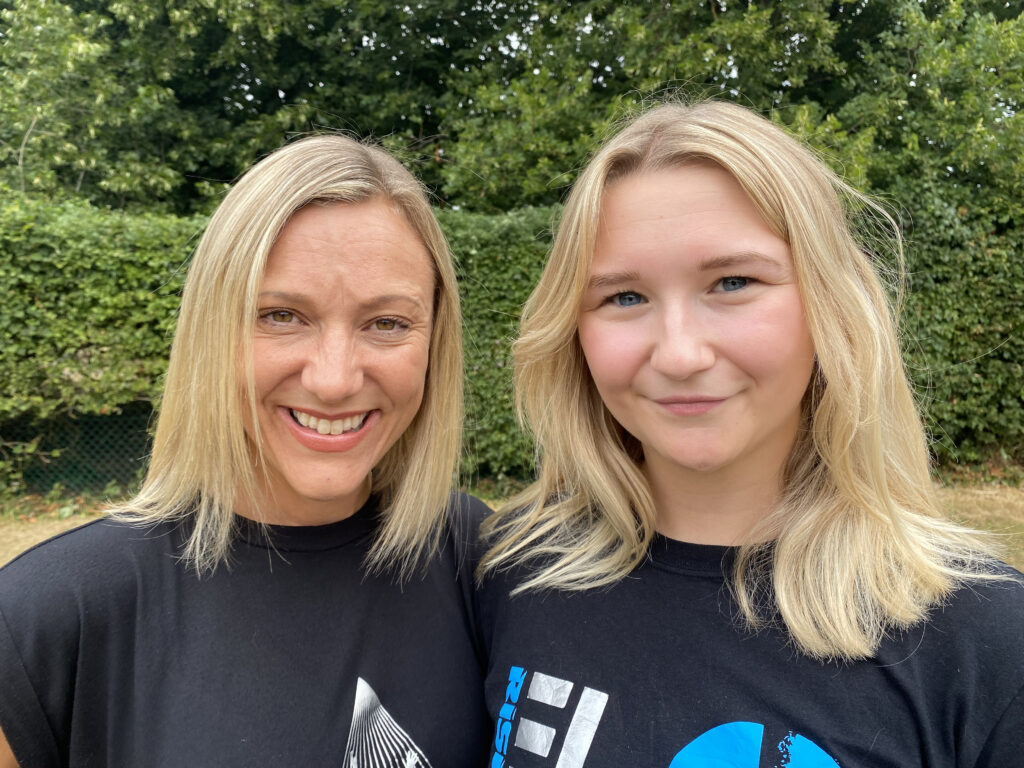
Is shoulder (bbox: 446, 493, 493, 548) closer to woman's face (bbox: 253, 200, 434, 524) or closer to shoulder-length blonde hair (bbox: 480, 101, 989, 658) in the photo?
shoulder-length blonde hair (bbox: 480, 101, 989, 658)

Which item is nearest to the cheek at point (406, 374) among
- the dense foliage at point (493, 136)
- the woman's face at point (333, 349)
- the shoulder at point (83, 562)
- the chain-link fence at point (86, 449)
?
the woman's face at point (333, 349)

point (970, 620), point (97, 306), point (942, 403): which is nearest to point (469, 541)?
point (970, 620)

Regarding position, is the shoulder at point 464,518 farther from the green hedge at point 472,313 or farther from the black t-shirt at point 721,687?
the green hedge at point 472,313

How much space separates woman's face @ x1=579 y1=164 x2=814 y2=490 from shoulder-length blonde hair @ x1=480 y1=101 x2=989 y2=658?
0.04 m

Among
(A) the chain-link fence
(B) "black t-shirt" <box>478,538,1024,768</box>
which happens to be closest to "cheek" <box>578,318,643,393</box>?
(B) "black t-shirt" <box>478,538,1024,768</box>

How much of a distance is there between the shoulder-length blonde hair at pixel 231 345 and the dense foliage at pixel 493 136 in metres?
3.61

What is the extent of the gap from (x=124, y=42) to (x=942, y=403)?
34.7 feet

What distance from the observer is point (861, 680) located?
46.3 inches

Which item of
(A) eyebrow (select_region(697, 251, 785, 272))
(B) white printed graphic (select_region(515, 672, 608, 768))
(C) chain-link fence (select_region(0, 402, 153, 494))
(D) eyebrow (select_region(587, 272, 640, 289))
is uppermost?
(A) eyebrow (select_region(697, 251, 785, 272))

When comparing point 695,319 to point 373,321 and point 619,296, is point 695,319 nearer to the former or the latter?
point 619,296

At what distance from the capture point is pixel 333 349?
4.58 feet

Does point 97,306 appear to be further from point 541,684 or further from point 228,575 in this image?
point 541,684

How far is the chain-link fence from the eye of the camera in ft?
21.4

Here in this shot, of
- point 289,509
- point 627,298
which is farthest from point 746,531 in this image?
point 289,509
